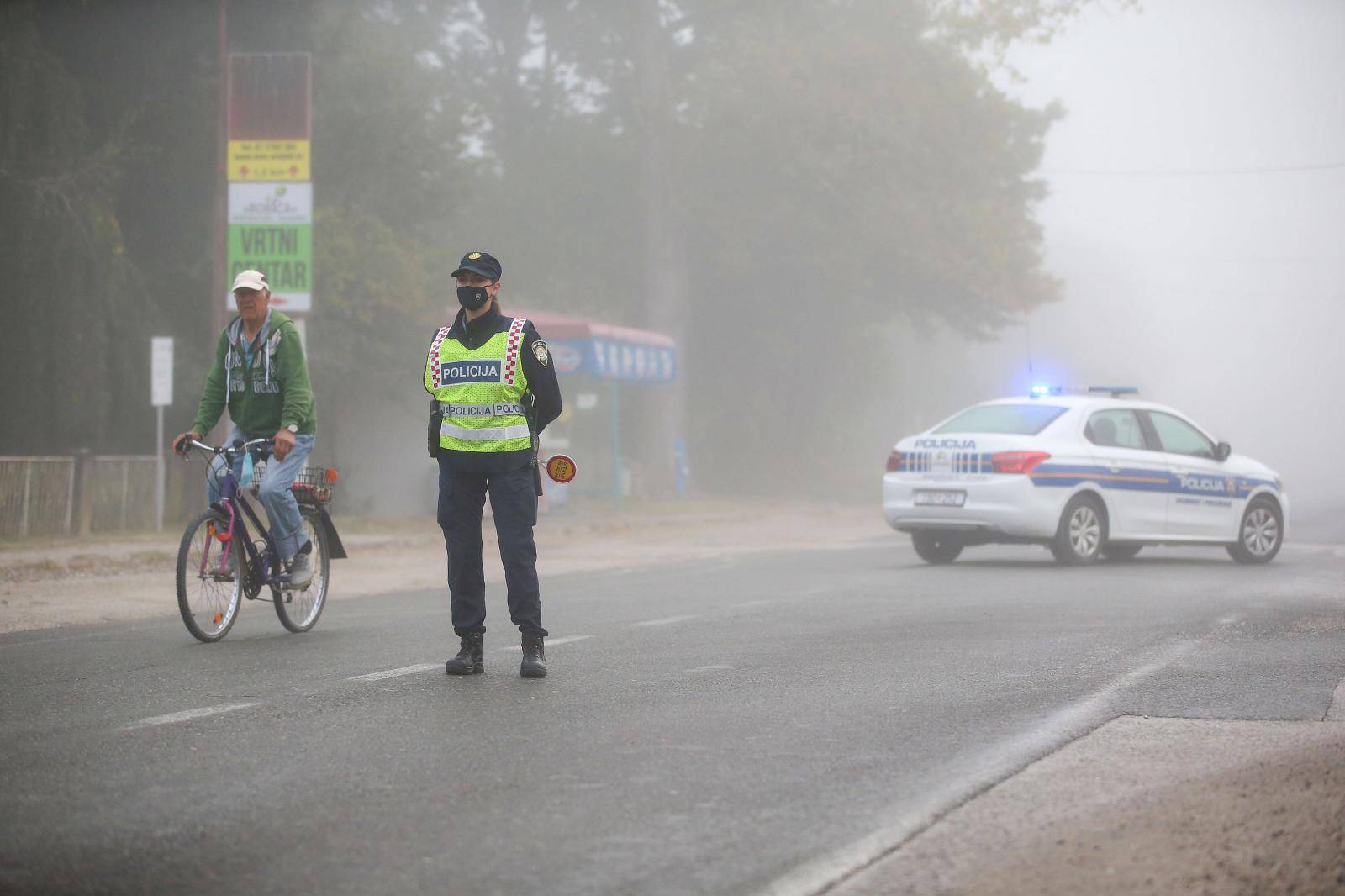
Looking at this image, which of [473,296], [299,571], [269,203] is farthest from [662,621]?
[269,203]

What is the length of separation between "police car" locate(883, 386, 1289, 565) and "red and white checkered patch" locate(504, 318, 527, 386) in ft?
27.8

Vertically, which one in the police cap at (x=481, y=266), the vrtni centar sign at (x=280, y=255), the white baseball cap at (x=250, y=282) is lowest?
the police cap at (x=481, y=266)

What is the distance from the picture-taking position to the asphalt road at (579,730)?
14.8 feet

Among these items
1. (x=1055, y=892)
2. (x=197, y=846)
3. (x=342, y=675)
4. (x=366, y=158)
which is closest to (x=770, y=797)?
(x=1055, y=892)

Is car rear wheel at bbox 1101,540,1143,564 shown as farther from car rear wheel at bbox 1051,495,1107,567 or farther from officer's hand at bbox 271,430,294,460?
officer's hand at bbox 271,430,294,460

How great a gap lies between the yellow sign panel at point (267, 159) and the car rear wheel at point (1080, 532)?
1028cm

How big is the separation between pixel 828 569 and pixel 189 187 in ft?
43.9

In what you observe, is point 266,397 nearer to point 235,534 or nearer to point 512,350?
point 235,534

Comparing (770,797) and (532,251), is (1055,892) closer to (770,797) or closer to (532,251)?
(770,797)

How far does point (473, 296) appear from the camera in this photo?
779 centimetres

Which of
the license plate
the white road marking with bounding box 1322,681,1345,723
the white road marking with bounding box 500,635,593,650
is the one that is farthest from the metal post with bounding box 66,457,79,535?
the white road marking with bounding box 1322,681,1345,723

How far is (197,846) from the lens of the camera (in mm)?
4590

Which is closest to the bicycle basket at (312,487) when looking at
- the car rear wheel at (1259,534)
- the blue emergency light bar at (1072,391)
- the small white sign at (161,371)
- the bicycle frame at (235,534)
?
the bicycle frame at (235,534)

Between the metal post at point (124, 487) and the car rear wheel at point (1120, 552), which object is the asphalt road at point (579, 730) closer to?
the car rear wheel at point (1120, 552)
